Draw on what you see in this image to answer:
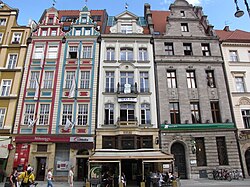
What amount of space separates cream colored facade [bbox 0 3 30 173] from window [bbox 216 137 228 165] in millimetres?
20912

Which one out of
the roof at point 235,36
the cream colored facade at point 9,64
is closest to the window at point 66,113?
the cream colored facade at point 9,64

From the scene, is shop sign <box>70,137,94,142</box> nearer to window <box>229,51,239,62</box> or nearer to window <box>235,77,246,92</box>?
window <box>235,77,246,92</box>

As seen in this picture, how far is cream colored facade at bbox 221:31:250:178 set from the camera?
20.9 m

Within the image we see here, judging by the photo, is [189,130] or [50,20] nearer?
[189,130]

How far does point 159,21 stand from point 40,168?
79.3 ft

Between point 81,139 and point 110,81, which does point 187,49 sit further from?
point 81,139

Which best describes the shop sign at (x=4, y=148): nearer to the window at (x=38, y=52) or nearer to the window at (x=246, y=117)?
the window at (x=38, y=52)

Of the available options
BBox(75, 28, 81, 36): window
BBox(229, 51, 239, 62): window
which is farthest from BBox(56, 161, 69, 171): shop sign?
BBox(229, 51, 239, 62): window

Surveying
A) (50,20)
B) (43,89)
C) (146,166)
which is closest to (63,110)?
(43,89)

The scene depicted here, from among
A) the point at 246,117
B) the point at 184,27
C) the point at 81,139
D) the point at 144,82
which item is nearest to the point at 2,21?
the point at 81,139

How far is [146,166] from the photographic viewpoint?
66.1 feet

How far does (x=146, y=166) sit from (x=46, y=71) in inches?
603

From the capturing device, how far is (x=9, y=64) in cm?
2411

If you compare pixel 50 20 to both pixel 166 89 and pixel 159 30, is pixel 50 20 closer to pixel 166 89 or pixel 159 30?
pixel 159 30
